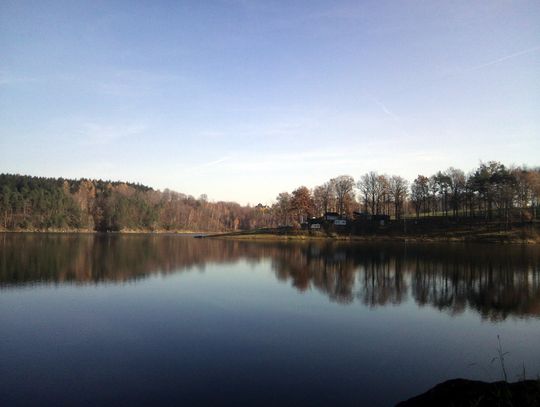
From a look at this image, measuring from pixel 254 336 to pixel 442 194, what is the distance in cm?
8881

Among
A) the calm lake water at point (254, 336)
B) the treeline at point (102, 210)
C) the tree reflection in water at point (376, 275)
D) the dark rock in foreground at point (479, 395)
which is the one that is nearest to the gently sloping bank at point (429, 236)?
the tree reflection in water at point (376, 275)

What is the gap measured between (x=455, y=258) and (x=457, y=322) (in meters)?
30.1

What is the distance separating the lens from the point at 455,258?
45688mm

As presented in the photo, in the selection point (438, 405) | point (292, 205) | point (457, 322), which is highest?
point (292, 205)

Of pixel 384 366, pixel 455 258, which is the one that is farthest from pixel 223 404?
pixel 455 258

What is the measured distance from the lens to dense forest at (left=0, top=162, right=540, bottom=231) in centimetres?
8094

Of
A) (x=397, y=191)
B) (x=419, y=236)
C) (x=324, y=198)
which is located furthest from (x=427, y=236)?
→ (x=324, y=198)

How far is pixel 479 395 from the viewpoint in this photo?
786 centimetres

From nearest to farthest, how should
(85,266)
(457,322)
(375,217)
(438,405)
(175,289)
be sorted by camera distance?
1. (438,405)
2. (457,322)
3. (175,289)
4. (85,266)
5. (375,217)

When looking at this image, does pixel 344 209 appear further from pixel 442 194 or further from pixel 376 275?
pixel 376 275

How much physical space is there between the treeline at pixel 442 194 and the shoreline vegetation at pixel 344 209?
204mm

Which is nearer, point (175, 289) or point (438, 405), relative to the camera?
point (438, 405)

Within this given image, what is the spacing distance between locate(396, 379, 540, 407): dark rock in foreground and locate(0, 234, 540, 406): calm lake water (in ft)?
6.34

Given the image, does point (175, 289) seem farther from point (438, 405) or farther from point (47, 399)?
point (438, 405)
